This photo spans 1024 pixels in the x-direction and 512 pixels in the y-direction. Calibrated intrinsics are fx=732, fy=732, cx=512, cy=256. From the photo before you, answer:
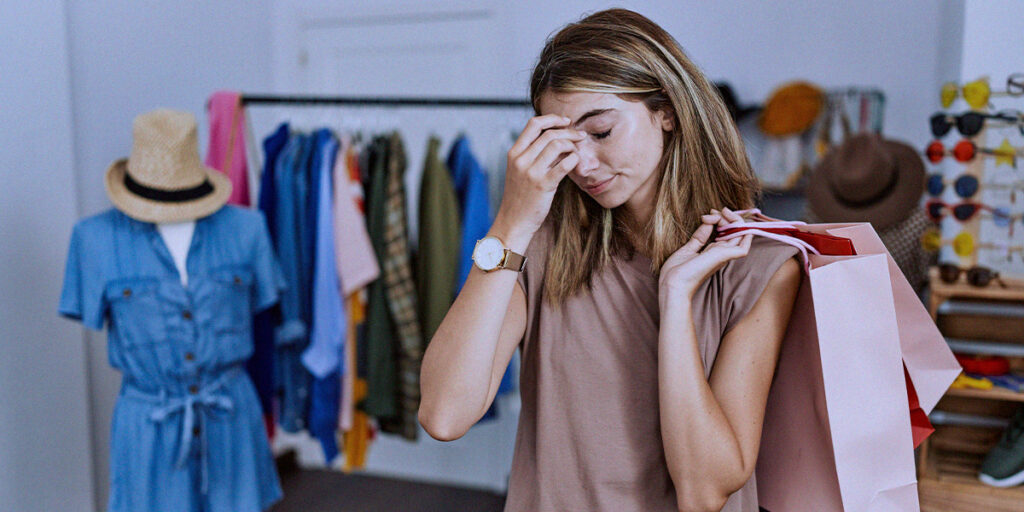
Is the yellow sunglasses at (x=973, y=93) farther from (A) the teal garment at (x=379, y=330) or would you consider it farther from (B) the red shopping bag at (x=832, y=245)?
(A) the teal garment at (x=379, y=330)

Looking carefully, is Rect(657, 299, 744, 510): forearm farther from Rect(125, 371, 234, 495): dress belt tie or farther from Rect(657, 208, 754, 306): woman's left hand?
Rect(125, 371, 234, 495): dress belt tie

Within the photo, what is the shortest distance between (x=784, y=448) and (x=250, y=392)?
1538 millimetres

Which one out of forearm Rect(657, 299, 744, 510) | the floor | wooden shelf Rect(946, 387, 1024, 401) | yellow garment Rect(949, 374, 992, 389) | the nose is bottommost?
the floor

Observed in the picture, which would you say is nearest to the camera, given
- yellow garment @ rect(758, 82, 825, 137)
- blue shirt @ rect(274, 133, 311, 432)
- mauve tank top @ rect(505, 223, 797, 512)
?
mauve tank top @ rect(505, 223, 797, 512)

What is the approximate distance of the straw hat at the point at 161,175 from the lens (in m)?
1.91

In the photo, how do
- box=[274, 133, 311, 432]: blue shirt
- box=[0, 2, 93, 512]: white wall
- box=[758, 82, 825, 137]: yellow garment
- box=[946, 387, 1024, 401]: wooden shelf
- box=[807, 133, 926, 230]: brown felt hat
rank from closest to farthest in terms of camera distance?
box=[946, 387, 1024, 401]: wooden shelf, box=[0, 2, 93, 512]: white wall, box=[274, 133, 311, 432]: blue shirt, box=[807, 133, 926, 230]: brown felt hat, box=[758, 82, 825, 137]: yellow garment

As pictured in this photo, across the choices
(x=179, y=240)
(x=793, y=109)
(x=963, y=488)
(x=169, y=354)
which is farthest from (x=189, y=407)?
(x=793, y=109)

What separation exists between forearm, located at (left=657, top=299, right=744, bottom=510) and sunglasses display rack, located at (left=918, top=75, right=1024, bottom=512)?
3.13 ft

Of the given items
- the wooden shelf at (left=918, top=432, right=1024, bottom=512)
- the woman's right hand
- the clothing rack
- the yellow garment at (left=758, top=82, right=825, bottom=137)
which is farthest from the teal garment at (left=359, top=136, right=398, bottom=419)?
the yellow garment at (left=758, top=82, right=825, bottom=137)

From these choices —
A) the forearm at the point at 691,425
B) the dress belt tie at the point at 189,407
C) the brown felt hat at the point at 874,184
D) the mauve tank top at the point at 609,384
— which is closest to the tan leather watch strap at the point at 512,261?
the mauve tank top at the point at 609,384

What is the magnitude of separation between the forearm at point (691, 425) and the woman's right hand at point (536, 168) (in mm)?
237

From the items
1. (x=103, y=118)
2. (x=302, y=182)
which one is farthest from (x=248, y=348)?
(x=103, y=118)

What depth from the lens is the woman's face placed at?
3.57ft

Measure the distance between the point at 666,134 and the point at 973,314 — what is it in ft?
3.71
